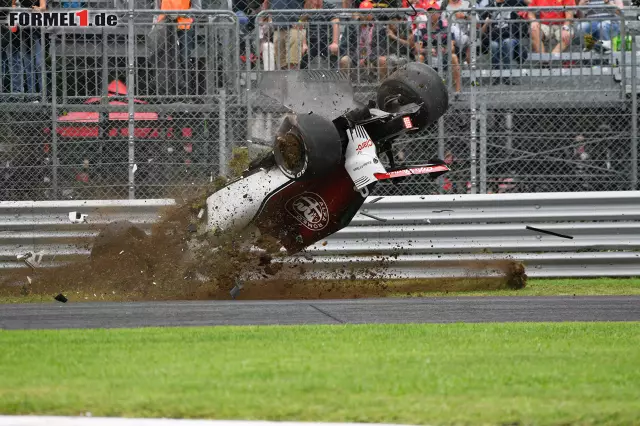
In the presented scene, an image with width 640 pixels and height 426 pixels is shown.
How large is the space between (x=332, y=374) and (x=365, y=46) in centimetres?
751

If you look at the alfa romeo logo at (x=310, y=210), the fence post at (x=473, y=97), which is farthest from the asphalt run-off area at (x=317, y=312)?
the fence post at (x=473, y=97)

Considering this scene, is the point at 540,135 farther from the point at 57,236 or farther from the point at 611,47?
the point at 57,236

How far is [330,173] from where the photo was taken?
10.3 metres

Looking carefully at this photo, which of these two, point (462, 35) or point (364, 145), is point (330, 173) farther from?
point (462, 35)

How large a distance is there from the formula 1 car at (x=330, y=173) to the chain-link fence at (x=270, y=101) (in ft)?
5.59

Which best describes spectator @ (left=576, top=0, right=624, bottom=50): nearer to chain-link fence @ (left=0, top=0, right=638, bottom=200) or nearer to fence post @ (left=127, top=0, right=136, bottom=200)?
chain-link fence @ (left=0, top=0, right=638, bottom=200)

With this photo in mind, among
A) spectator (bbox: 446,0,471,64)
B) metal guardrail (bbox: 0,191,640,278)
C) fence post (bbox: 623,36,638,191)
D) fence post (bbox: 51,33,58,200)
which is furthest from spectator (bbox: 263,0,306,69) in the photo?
fence post (bbox: 623,36,638,191)

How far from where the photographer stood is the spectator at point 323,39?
12.6 metres

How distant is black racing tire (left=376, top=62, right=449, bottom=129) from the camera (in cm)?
1049

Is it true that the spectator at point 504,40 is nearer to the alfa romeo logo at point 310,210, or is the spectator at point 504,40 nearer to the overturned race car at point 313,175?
the overturned race car at point 313,175

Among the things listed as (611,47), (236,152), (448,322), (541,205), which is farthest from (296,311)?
(611,47)

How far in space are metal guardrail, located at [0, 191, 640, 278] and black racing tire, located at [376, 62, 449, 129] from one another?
6.77ft

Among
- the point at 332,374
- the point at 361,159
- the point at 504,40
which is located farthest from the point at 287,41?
the point at 332,374

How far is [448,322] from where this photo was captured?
8.51m
